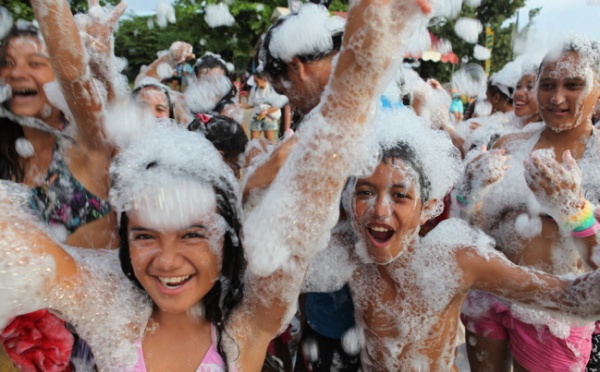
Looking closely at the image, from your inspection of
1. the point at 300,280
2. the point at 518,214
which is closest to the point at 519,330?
the point at 518,214

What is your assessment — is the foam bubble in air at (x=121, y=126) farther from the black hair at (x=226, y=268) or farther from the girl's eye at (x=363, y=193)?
the girl's eye at (x=363, y=193)

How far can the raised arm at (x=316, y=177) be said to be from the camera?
1.04 metres

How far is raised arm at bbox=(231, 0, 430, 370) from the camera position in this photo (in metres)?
1.04

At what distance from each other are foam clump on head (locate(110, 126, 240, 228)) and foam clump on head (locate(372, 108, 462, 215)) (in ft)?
2.12

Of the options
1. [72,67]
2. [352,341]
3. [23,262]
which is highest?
[72,67]

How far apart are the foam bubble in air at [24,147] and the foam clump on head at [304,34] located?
1.13 m

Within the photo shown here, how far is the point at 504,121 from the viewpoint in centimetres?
391

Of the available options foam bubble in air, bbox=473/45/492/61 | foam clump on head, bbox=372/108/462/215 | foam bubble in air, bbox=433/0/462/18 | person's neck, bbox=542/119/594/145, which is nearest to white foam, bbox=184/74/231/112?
foam clump on head, bbox=372/108/462/215

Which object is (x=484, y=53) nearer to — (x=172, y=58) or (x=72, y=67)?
(x=172, y=58)

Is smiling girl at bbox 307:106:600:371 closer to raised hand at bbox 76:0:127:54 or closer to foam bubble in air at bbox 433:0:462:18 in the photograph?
foam bubble in air at bbox 433:0:462:18

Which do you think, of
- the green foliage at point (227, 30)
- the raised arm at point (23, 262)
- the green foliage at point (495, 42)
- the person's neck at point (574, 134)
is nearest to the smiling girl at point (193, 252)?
the raised arm at point (23, 262)

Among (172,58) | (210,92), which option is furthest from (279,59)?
(210,92)

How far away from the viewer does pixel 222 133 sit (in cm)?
291

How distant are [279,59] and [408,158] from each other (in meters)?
0.72
